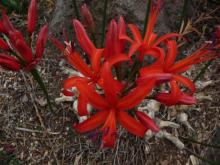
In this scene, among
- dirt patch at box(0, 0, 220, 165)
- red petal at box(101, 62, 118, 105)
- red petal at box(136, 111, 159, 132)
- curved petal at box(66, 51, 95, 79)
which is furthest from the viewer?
dirt patch at box(0, 0, 220, 165)

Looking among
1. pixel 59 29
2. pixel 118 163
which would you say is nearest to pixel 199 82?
pixel 118 163

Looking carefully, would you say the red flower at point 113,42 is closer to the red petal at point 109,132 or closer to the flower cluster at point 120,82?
the flower cluster at point 120,82

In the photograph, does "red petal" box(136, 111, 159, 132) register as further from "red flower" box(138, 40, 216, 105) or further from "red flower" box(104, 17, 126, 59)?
"red flower" box(104, 17, 126, 59)

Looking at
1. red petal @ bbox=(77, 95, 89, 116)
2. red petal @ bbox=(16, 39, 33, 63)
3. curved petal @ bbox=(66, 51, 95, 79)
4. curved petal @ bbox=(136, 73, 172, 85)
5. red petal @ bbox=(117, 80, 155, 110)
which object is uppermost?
red petal @ bbox=(16, 39, 33, 63)

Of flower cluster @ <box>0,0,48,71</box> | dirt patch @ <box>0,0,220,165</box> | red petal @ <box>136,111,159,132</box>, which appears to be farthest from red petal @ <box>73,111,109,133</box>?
dirt patch @ <box>0,0,220,165</box>

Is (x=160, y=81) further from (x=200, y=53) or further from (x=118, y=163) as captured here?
(x=118, y=163)

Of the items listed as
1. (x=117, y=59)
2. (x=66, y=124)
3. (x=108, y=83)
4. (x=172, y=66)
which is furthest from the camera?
(x=66, y=124)

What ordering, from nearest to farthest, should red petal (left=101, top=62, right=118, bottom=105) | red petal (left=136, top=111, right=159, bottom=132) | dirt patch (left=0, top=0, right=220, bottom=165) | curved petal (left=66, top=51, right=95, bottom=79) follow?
red petal (left=101, top=62, right=118, bottom=105) → red petal (left=136, top=111, right=159, bottom=132) → curved petal (left=66, top=51, right=95, bottom=79) → dirt patch (left=0, top=0, right=220, bottom=165)

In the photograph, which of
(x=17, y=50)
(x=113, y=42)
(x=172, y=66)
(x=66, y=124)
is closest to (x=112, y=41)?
(x=113, y=42)

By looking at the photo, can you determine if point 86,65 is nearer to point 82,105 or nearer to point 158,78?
point 82,105
